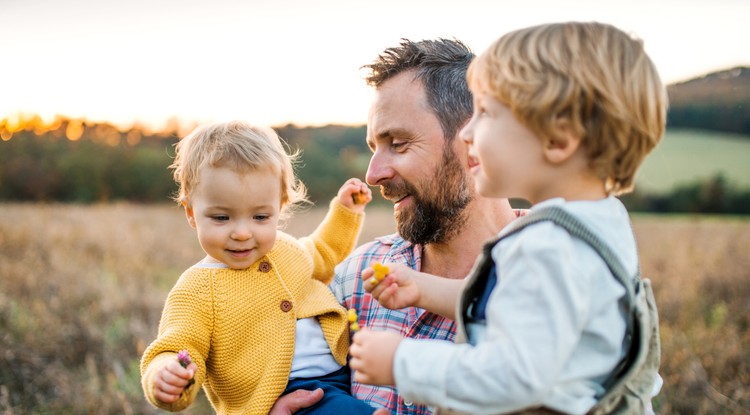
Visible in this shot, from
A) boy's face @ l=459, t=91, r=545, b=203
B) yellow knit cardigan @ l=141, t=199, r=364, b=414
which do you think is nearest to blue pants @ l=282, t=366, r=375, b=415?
yellow knit cardigan @ l=141, t=199, r=364, b=414

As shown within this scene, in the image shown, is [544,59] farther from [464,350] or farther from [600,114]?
[464,350]

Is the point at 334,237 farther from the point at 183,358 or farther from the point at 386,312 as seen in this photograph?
the point at 183,358

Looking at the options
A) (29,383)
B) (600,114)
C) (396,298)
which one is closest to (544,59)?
(600,114)

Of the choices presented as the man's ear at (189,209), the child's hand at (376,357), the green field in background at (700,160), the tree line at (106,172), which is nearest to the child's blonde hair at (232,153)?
the man's ear at (189,209)

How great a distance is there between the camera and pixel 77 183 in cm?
1733

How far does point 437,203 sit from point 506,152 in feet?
4.26

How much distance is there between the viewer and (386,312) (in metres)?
2.84

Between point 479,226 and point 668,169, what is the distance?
674 inches

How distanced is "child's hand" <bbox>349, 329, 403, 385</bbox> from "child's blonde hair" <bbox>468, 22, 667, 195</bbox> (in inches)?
25.7

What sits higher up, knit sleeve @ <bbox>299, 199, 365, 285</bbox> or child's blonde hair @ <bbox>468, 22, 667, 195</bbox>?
child's blonde hair @ <bbox>468, 22, 667, 195</bbox>

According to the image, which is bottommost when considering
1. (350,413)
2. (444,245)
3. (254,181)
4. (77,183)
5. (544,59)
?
(77,183)

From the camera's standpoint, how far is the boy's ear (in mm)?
1597

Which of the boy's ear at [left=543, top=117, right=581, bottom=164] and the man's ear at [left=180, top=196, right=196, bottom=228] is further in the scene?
the man's ear at [left=180, top=196, right=196, bottom=228]

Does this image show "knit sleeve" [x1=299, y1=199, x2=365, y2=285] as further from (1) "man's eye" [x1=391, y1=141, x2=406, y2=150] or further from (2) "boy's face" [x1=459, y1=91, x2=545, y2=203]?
(2) "boy's face" [x1=459, y1=91, x2=545, y2=203]
